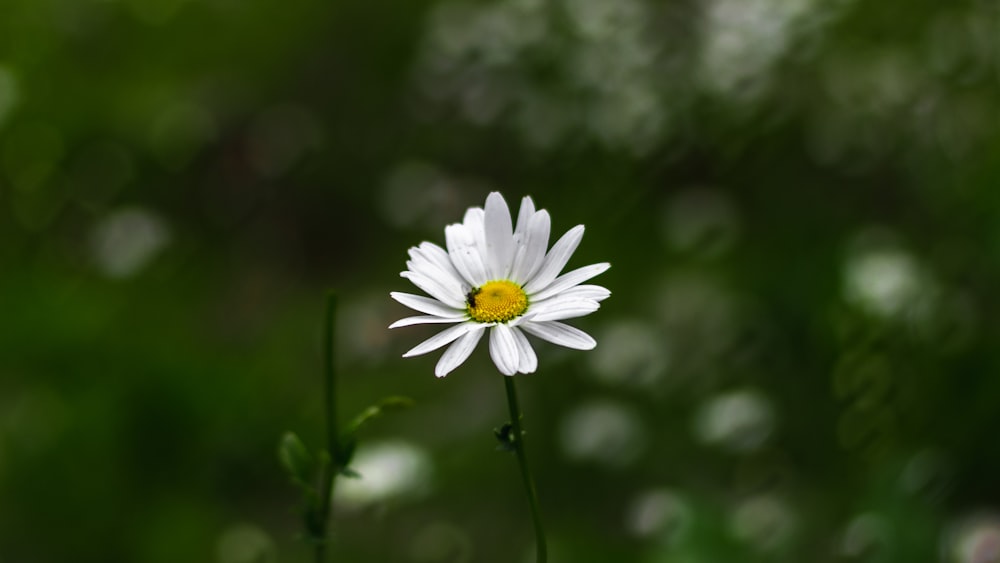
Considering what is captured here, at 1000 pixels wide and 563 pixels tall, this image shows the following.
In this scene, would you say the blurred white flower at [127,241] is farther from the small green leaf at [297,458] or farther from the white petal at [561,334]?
the white petal at [561,334]

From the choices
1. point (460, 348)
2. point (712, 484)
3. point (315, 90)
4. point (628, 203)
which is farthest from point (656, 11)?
point (460, 348)

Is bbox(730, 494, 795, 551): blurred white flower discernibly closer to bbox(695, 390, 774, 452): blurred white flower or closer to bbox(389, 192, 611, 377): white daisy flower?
bbox(695, 390, 774, 452): blurred white flower

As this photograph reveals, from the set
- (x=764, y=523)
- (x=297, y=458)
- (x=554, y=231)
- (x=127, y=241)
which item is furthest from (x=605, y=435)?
(x=127, y=241)

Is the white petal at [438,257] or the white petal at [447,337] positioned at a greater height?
the white petal at [438,257]

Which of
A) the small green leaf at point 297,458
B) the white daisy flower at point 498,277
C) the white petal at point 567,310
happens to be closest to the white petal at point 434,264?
the white daisy flower at point 498,277

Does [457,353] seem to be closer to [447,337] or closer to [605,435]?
[447,337]

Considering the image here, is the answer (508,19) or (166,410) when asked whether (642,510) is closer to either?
(166,410)
